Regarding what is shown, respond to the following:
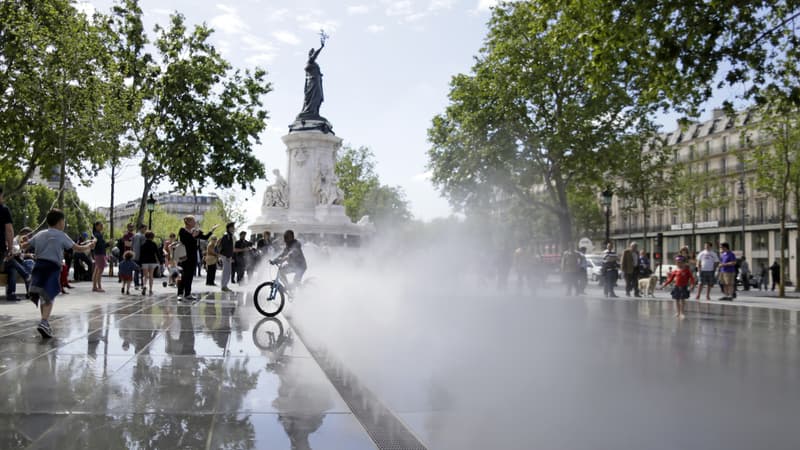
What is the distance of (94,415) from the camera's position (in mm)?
4547

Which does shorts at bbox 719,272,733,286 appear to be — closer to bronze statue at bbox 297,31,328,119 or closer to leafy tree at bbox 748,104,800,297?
leafy tree at bbox 748,104,800,297

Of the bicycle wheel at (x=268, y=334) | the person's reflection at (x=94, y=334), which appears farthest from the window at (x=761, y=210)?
the person's reflection at (x=94, y=334)

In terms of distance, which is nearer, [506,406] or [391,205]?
[506,406]

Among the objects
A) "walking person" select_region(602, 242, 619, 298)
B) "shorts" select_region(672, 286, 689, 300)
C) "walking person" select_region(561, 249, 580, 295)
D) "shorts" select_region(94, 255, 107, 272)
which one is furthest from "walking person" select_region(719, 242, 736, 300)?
"shorts" select_region(94, 255, 107, 272)

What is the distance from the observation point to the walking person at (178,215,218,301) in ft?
47.7

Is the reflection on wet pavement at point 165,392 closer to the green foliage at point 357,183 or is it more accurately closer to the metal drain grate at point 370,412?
the metal drain grate at point 370,412

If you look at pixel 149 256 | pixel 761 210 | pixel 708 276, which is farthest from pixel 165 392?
pixel 761 210

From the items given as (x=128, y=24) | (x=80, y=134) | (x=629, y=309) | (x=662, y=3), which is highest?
(x=128, y=24)

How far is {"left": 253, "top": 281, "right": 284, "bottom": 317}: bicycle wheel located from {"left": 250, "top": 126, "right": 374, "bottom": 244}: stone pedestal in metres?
22.7

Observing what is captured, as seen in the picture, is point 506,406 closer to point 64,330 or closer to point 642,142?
point 64,330

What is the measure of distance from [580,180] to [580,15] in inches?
892

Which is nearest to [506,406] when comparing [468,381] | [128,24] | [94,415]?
[468,381]

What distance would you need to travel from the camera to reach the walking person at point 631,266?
2286cm

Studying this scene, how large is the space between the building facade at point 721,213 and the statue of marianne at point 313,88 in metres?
28.3
